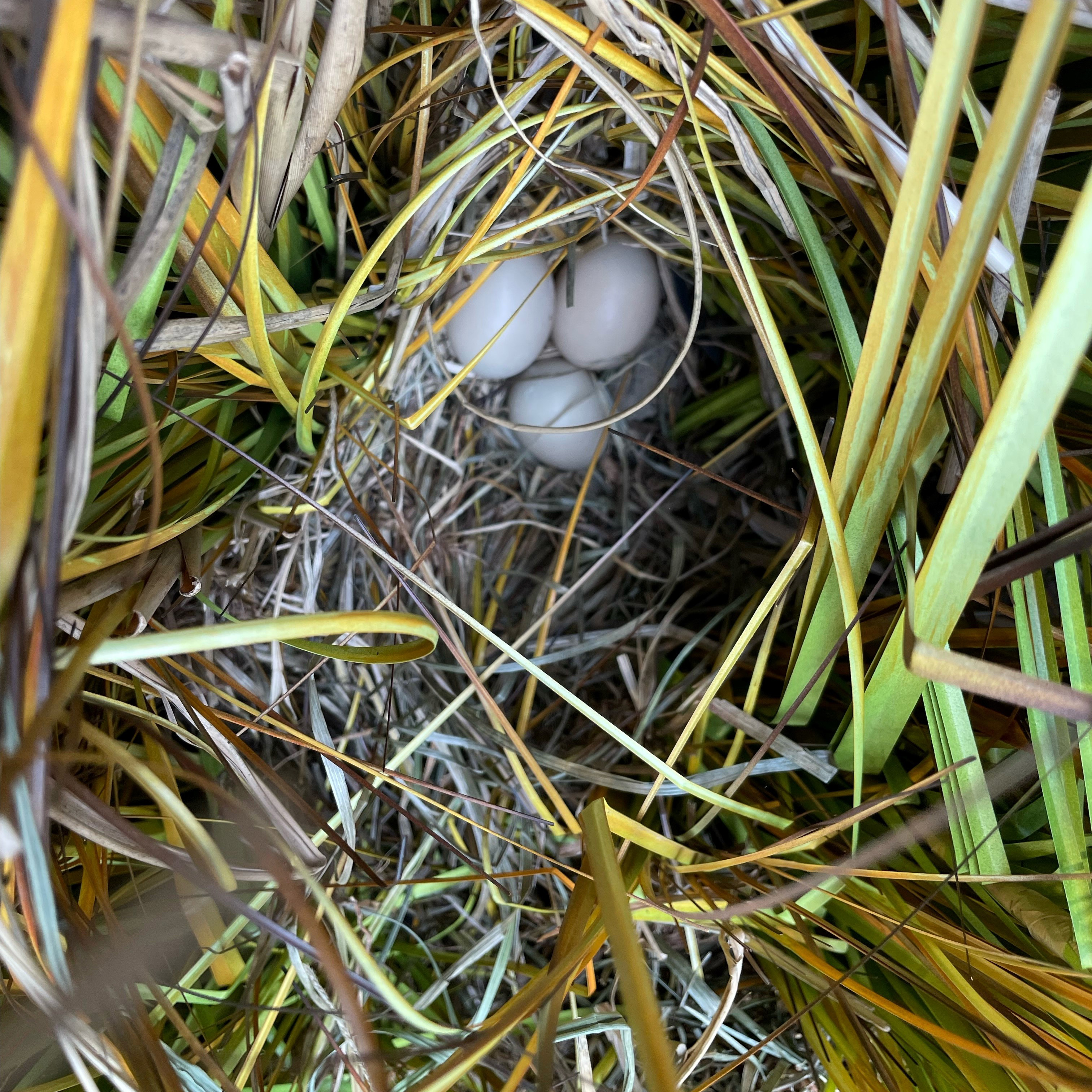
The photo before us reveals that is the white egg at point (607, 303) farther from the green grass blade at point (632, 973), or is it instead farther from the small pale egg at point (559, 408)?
the green grass blade at point (632, 973)

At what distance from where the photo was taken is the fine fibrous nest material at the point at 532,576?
0.25 meters

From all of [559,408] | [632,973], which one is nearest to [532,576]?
[559,408]

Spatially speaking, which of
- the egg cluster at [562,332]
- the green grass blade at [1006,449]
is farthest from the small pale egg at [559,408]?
the green grass blade at [1006,449]

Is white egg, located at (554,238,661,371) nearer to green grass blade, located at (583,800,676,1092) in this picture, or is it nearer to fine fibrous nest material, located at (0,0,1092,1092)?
fine fibrous nest material, located at (0,0,1092,1092)

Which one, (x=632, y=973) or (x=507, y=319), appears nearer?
(x=632, y=973)

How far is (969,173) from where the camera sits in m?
0.41

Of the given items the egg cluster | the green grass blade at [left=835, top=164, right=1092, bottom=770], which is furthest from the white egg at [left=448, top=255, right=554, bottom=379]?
the green grass blade at [left=835, top=164, right=1092, bottom=770]

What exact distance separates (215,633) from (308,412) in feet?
0.70

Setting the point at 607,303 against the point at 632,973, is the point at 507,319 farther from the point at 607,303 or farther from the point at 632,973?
the point at 632,973

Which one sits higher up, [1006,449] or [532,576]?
[1006,449]

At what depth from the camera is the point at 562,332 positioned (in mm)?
619

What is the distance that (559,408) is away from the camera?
0.64m

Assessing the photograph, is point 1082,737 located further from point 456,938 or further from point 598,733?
point 456,938

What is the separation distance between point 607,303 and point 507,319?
81 millimetres
